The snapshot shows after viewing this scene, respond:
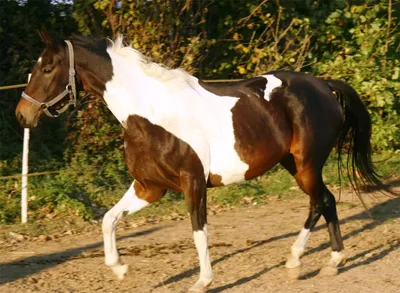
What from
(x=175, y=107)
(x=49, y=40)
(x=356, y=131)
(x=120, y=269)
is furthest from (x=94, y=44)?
(x=356, y=131)

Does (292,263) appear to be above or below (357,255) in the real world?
above

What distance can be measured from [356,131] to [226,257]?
5.46 ft

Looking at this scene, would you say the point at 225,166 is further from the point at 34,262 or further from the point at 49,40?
the point at 34,262

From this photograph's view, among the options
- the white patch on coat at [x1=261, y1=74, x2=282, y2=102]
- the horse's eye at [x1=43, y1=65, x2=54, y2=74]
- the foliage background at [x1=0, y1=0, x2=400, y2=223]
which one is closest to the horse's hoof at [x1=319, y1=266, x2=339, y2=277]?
the white patch on coat at [x1=261, y1=74, x2=282, y2=102]

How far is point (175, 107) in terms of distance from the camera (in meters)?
5.34

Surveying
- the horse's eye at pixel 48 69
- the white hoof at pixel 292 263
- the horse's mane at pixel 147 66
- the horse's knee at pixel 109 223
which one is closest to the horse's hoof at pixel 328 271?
the white hoof at pixel 292 263

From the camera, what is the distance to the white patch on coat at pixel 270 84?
5855mm

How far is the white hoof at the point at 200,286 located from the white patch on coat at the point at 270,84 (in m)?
1.60

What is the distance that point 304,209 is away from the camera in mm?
8320

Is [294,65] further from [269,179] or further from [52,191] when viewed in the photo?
[52,191]

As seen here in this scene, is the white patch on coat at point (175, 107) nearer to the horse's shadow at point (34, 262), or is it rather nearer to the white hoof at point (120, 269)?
the white hoof at point (120, 269)

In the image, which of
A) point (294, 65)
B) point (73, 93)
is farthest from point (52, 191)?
point (294, 65)

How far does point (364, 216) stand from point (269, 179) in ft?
6.55

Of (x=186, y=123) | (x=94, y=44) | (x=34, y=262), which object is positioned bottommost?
(x=34, y=262)
